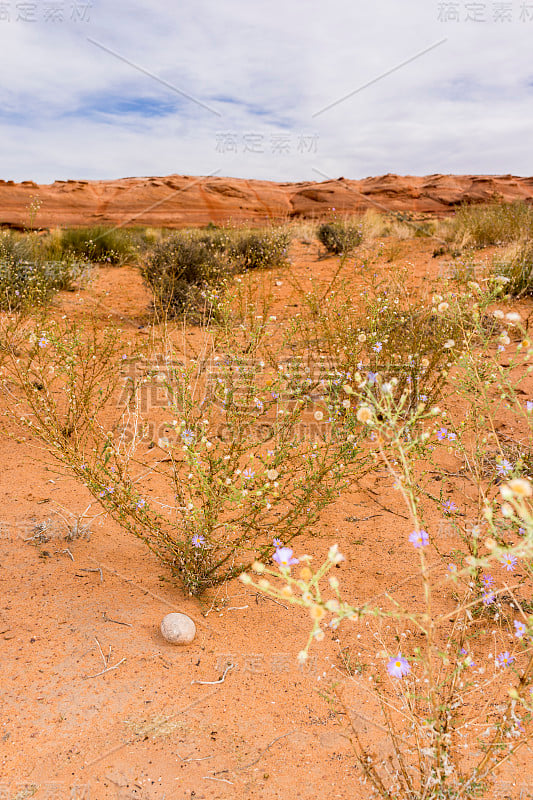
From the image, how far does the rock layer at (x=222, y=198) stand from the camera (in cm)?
2547

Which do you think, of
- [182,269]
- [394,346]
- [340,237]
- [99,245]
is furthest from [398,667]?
[99,245]

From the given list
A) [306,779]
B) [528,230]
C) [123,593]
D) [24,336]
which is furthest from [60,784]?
[528,230]

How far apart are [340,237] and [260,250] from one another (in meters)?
1.79

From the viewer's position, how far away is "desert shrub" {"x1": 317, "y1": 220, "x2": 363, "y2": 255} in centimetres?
972

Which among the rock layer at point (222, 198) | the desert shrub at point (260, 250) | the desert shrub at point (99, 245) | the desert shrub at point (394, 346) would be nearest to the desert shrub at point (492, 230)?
the desert shrub at point (260, 250)

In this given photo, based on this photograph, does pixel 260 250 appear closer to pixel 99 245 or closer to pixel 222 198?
pixel 99 245

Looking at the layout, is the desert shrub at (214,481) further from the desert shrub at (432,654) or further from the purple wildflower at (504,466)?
the purple wildflower at (504,466)

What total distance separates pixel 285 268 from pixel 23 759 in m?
7.72

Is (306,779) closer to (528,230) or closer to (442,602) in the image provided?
(442,602)

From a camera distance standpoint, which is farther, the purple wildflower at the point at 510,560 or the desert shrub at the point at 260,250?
the desert shrub at the point at 260,250

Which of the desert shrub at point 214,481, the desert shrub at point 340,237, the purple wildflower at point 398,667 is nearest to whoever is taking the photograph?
the purple wildflower at point 398,667

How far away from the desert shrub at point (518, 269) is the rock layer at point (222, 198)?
18.6 meters

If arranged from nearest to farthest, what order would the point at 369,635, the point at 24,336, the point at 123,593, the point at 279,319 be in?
the point at 369,635, the point at 123,593, the point at 24,336, the point at 279,319

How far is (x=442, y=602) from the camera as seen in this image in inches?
90.4
